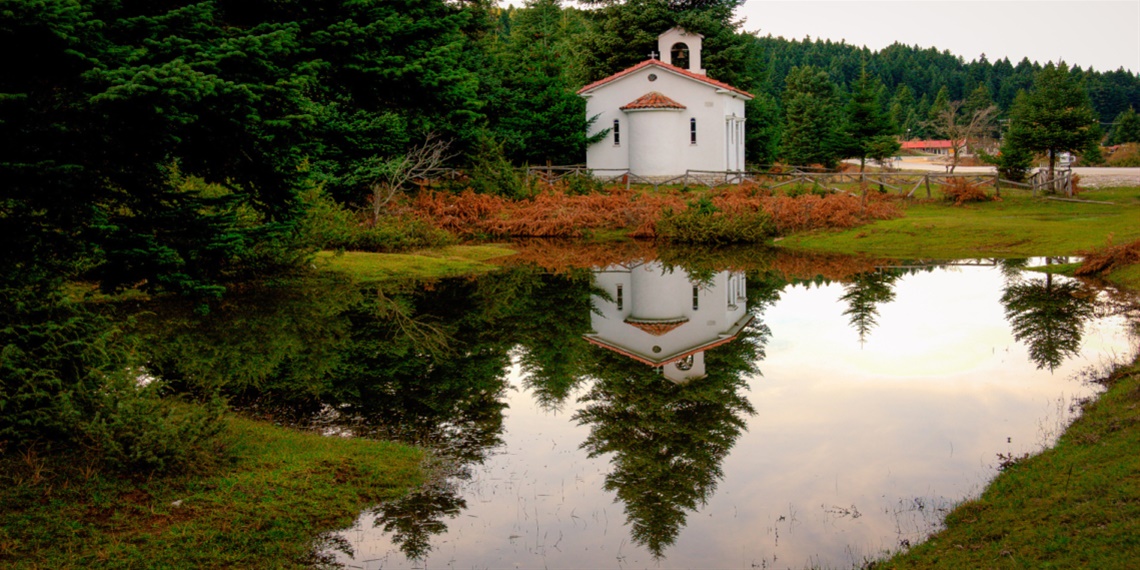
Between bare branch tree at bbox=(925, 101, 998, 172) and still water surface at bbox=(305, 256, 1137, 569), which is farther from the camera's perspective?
bare branch tree at bbox=(925, 101, 998, 172)

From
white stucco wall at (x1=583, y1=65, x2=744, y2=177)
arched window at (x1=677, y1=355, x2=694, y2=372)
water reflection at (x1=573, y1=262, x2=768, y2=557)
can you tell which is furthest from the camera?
white stucco wall at (x1=583, y1=65, x2=744, y2=177)

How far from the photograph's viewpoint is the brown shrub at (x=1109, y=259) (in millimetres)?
24547

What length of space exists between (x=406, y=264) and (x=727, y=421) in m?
18.9

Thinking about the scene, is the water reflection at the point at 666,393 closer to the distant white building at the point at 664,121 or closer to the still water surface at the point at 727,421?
the still water surface at the point at 727,421

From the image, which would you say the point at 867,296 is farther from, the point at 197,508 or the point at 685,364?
the point at 197,508

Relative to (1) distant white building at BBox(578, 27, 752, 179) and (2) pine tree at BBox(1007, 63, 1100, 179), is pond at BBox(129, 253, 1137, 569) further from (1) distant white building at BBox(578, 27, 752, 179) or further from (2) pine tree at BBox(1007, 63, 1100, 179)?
(1) distant white building at BBox(578, 27, 752, 179)

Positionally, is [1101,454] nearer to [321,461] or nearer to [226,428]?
[321,461]

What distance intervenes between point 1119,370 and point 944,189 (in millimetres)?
29473

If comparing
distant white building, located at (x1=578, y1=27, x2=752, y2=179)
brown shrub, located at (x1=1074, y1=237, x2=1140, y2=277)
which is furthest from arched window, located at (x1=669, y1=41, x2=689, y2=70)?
brown shrub, located at (x1=1074, y1=237, x2=1140, y2=277)

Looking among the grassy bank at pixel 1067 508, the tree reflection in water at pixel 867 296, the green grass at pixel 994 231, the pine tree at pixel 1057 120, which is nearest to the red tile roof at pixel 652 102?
the green grass at pixel 994 231

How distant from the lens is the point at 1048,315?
19.7m

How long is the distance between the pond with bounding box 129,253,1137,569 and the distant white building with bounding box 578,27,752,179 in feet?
78.0

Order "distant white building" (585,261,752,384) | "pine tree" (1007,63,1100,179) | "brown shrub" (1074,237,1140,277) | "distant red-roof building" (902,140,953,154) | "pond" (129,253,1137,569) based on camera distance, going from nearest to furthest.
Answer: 1. "pond" (129,253,1137,569)
2. "distant white building" (585,261,752,384)
3. "brown shrub" (1074,237,1140,277)
4. "pine tree" (1007,63,1100,179)
5. "distant red-roof building" (902,140,953,154)

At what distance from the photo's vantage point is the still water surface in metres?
9.06
